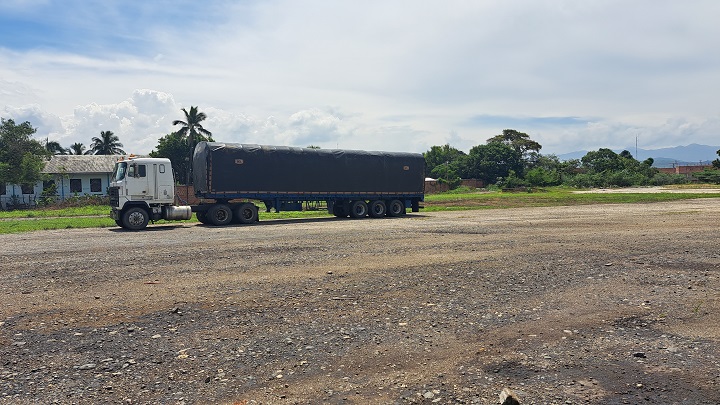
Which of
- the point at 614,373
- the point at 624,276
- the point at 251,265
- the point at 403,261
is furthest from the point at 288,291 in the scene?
the point at 624,276

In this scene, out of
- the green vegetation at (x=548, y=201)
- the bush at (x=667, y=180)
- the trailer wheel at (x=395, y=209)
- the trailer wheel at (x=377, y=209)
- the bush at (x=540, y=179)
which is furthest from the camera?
the bush at (x=667, y=180)

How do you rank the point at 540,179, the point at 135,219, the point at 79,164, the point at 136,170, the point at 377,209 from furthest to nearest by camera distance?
the point at 540,179 < the point at 79,164 < the point at 377,209 < the point at 136,170 < the point at 135,219

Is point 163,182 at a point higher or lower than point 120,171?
lower

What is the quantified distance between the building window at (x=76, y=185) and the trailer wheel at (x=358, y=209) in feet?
109

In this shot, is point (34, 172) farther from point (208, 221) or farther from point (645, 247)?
point (645, 247)

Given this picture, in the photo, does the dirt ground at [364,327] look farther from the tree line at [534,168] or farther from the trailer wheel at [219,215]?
the tree line at [534,168]

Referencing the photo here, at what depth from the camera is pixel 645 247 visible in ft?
44.3

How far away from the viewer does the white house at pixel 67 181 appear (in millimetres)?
46781

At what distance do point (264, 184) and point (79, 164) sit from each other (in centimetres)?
3351

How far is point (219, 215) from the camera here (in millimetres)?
24328

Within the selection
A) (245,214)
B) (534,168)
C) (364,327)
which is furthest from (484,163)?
(364,327)

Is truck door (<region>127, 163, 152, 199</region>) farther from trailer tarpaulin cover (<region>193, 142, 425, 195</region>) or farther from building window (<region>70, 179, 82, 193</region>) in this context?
building window (<region>70, 179, 82, 193</region>)

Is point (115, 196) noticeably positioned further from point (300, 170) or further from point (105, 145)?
point (105, 145)

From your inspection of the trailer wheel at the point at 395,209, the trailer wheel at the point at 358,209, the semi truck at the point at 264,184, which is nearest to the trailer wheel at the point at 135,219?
the semi truck at the point at 264,184
